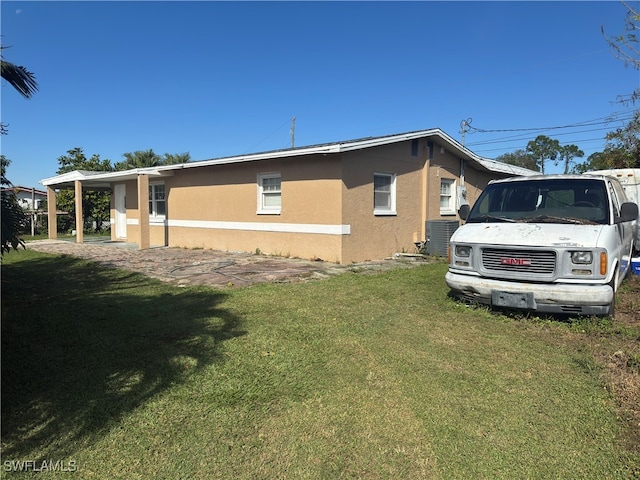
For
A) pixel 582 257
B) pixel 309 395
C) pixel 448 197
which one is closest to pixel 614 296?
pixel 582 257

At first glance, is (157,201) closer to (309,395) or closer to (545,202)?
(545,202)

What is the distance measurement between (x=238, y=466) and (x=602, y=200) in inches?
239

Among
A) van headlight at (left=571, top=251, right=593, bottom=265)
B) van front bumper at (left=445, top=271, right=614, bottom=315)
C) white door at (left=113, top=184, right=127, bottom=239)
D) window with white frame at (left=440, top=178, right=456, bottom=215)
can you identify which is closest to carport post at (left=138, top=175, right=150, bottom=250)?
white door at (left=113, top=184, right=127, bottom=239)

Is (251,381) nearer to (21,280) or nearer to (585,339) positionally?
(585,339)

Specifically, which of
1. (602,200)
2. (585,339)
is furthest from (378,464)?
(602,200)

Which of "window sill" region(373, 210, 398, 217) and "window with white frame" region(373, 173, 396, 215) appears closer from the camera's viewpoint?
"window sill" region(373, 210, 398, 217)

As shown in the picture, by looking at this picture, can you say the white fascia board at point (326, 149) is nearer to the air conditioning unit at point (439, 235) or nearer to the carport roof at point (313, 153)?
the carport roof at point (313, 153)

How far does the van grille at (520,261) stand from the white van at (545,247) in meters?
0.01

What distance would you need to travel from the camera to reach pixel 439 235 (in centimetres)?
1273

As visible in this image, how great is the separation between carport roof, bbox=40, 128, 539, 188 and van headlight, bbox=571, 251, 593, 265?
604 cm

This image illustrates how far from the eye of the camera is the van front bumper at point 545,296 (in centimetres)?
488

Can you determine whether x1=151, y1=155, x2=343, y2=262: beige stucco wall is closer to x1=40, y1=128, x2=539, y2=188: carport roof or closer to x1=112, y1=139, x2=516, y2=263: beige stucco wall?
x1=112, y1=139, x2=516, y2=263: beige stucco wall

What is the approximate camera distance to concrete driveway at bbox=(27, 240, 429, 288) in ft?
28.1

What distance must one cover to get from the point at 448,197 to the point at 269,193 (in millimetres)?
6900
